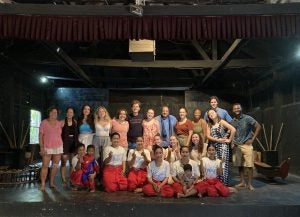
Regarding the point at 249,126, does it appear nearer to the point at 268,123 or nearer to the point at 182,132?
the point at 182,132

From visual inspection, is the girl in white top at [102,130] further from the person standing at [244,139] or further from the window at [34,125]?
the window at [34,125]

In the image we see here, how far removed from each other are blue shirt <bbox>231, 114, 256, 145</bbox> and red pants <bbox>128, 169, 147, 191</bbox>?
1978 mm

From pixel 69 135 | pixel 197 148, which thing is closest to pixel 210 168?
pixel 197 148

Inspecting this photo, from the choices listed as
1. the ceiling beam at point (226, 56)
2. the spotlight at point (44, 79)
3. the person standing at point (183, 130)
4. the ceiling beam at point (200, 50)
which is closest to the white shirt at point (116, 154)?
the person standing at point (183, 130)

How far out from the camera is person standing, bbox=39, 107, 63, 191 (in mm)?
6329

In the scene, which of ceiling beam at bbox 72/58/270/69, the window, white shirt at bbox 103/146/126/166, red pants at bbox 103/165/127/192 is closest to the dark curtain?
white shirt at bbox 103/146/126/166

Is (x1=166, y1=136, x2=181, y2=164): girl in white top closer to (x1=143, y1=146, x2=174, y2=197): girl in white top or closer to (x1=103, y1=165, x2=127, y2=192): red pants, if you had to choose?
(x1=143, y1=146, x2=174, y2=197): girl in white top

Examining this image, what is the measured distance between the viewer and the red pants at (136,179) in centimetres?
643

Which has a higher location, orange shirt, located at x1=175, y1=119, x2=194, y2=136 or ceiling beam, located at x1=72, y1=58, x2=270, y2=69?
ceiling beam, located at x1=72, y1=58, x2=270, y2=69

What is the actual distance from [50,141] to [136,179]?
1.76 m

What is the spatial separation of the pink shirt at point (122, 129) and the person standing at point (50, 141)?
1.04 metres

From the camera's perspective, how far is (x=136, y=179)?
21.3 feet

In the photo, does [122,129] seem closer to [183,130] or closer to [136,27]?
[183,130]

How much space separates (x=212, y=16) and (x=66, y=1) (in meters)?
2.40
